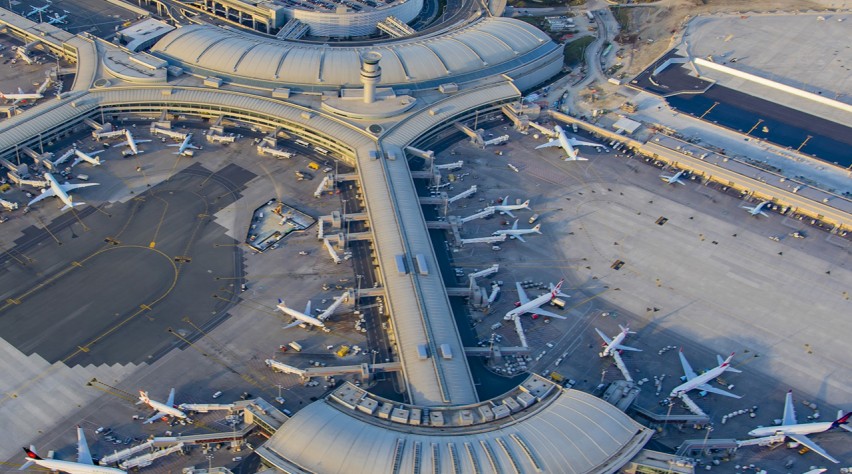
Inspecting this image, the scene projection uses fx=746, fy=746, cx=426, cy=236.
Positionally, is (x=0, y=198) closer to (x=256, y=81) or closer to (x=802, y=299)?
(x=256, y=81)

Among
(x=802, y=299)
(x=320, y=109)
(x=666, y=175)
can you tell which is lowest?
(x=802, y=299)

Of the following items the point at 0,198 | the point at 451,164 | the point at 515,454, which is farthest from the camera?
the point at 451,164

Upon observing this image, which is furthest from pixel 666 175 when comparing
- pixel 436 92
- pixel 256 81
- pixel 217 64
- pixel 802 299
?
pixel 217 64

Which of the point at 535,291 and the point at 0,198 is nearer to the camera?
the point at 535,291

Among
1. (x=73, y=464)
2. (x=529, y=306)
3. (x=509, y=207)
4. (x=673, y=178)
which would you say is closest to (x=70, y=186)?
(x=73, y=464)

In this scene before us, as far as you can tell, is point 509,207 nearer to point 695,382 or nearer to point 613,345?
point 613,345

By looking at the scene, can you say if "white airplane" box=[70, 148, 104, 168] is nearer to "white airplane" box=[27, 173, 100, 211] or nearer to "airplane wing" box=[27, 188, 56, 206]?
"white airplane" box=[27, 173, 100, 211]

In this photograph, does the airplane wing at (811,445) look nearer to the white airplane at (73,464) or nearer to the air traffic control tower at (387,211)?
the air traffic control tower at (387,211)
